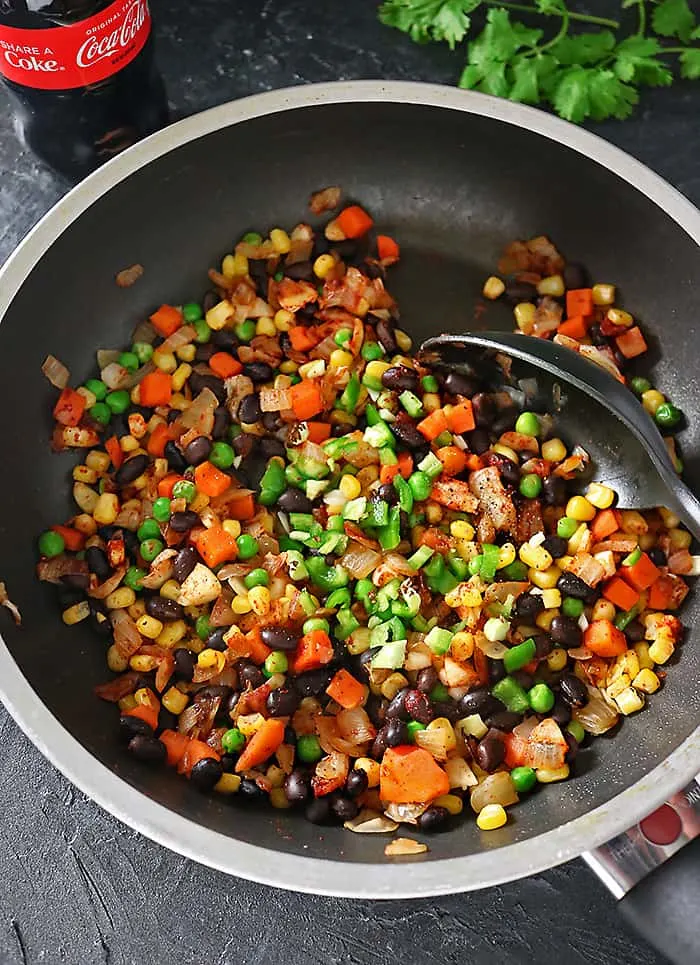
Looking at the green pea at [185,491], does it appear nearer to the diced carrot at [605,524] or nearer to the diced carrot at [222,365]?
the diced carrot at [222,365]

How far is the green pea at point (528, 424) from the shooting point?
2.12m

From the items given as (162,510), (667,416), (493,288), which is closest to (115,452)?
(162,510)

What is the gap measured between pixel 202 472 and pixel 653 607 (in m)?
0.89

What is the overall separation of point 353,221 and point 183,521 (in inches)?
30.5

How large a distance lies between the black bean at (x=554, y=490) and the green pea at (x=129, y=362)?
876 mm

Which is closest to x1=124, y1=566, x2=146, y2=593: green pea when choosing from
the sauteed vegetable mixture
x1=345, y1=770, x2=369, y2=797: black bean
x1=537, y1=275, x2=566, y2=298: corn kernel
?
the sauteed vegetable mixture

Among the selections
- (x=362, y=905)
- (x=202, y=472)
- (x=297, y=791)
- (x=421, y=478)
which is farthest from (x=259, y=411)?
(x=362, y=905)

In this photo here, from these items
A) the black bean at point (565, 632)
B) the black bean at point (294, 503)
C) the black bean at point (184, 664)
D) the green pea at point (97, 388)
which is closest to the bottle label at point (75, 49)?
the green pea at point (97, 388)

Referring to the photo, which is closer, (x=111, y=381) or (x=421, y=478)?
(x=421, y=478)

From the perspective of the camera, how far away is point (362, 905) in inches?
73.4

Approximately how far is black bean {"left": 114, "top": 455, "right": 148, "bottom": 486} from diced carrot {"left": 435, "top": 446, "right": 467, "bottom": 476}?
0.58 m

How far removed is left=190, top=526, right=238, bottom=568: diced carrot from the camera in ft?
6.61

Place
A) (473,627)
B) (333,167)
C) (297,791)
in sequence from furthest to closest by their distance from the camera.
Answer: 1. (333,167)
2. (473,627)
3. (297,791)

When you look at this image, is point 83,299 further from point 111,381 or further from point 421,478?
point 421,478
